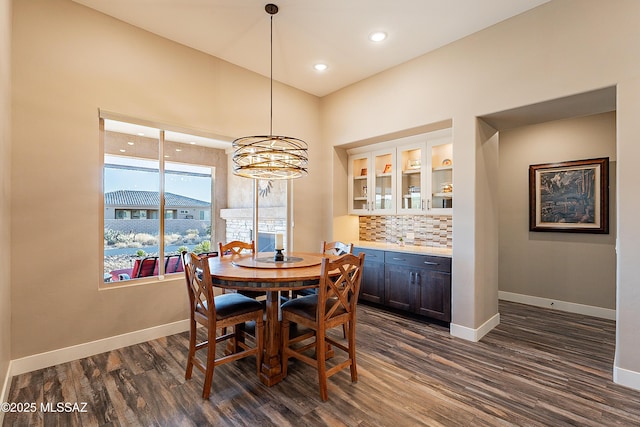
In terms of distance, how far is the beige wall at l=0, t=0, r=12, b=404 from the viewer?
6.88ft

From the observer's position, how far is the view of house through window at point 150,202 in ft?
10.2

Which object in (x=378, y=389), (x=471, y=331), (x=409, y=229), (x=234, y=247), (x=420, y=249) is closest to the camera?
(x=378, y=389)

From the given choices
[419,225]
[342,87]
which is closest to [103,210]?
[342,87]

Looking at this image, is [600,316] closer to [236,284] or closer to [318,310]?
[318,310]

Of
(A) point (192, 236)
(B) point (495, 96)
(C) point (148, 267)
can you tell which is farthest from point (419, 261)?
(C) point (148, 267)

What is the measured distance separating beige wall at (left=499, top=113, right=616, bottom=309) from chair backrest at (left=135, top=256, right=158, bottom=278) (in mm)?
4837

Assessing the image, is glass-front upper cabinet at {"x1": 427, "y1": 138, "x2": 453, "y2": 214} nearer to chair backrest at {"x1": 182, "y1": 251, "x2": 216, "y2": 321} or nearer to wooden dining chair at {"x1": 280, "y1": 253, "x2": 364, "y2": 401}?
wooden dining chair at {"x1": 280, "y1": 253, "x2": 364, "y2": 401}

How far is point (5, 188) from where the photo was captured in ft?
7.51

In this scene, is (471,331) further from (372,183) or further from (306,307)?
(372,183)

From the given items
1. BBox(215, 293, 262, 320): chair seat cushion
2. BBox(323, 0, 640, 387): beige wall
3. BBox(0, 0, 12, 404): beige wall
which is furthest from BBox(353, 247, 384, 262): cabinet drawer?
BBox(0, 0, 12, 404): beige wall

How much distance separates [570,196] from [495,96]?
2138 millimetres

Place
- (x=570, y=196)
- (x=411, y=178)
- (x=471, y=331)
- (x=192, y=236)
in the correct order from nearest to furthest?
1. (x=471, y=331)
2. (x=192, y=236)
3. (x=570, y=196)
4. (x=411, y=178)

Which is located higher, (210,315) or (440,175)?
(440,175)

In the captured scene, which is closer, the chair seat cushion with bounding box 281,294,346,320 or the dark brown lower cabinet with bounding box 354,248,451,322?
the chair seat cushion with bounding box 281,294,346,320
